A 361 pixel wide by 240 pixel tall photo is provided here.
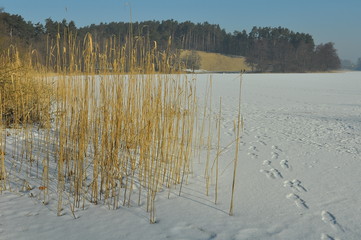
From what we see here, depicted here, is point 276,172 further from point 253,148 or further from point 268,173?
point 253,148

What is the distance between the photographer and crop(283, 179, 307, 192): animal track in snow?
6.24 ft

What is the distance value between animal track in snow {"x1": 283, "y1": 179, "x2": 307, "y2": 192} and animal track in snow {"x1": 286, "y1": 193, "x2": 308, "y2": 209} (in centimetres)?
12

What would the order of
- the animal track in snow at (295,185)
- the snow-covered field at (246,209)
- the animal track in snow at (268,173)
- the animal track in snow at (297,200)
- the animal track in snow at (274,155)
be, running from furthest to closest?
the animal track in snow at (274,155) → the animal track in snow at (268,173) → the animal track in snow at (295,185) → the animal track in snow at (297,200) → the snow-covered field at (246,209)

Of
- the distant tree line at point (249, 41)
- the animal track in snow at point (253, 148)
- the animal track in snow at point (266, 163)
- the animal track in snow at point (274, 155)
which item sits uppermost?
the distant tree line at point (249, 41)

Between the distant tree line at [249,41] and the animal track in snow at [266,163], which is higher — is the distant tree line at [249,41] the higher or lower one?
the higher one

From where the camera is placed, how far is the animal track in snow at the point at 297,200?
5.40 feet

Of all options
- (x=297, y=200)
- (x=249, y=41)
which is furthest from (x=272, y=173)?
(x=249, y=41)

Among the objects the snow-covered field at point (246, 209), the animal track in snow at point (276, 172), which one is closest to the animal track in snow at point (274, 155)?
the snow-covered field at point (246, 209)

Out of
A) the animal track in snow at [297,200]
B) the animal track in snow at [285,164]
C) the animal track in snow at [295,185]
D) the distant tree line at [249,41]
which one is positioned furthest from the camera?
the distant tree line at [249,41]

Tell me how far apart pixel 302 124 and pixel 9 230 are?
3863 mm

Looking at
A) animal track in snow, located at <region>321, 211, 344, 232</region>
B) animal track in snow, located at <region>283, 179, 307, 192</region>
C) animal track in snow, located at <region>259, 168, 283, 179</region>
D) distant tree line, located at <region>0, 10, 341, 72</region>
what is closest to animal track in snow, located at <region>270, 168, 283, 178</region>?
animal track in snow, located at <region>259, 168, 283, 179</region>

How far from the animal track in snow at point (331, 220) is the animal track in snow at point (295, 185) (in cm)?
33

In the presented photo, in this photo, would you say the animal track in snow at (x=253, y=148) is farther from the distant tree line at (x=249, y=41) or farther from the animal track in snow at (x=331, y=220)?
the distant tree line at (x=249, y=41)

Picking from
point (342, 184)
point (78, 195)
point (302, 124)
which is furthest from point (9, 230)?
point (302, 124)
